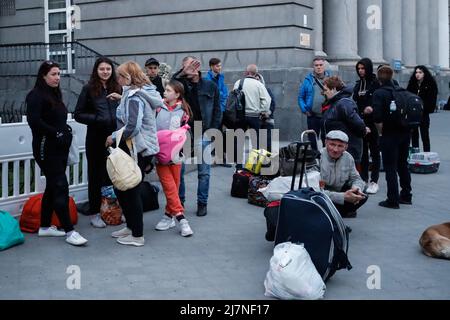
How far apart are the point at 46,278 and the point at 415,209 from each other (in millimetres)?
4957

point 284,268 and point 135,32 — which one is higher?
point 135,32

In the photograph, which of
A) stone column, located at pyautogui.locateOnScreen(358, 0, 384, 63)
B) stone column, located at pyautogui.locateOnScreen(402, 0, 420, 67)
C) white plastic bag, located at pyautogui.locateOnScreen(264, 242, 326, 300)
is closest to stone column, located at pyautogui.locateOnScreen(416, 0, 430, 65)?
stone column, located at pyautogui.locateOnScreen(402, 0, 420, 67)

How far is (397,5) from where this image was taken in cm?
2209

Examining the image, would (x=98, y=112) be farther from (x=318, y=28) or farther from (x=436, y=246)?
(x=318, y=28)

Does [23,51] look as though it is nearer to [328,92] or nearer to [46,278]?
A: [328,92]

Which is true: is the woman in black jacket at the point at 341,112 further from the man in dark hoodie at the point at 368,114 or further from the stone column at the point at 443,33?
the stone column at the point at 443,33

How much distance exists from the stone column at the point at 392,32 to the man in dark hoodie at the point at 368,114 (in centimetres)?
1287

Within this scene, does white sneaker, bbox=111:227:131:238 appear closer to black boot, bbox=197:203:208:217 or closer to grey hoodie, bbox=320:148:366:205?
black boot, bbox=197:203:208:217

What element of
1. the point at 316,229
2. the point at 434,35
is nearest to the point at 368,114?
the point at 316,229

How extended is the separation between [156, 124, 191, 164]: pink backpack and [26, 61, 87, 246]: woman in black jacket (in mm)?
966

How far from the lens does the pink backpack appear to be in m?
6.99

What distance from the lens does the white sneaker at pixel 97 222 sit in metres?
7.45
